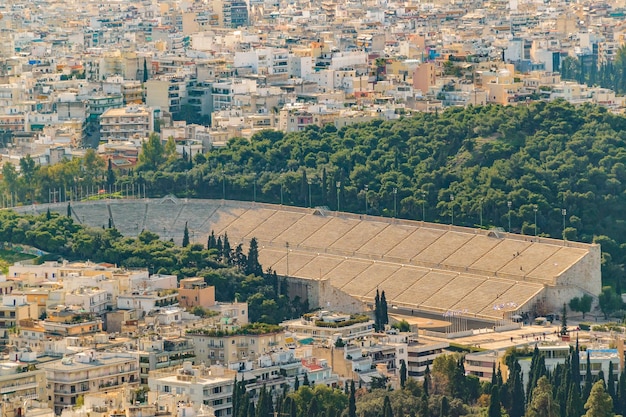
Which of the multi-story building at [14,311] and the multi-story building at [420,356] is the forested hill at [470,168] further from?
the multi-story building at [14,311]

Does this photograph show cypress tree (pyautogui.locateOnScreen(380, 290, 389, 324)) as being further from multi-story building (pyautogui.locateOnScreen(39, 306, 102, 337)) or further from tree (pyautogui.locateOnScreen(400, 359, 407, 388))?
tree (pyautogui.locateOnScreen(400, 359, 407, 388))

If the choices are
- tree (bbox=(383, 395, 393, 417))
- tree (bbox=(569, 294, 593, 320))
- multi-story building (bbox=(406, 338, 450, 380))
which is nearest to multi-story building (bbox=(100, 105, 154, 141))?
tree (bbox=(569, 294, 593, 320))

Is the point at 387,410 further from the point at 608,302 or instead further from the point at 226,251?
the point at 226,251

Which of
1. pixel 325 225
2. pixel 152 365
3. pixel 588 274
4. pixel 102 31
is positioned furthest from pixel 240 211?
pixel 102 31

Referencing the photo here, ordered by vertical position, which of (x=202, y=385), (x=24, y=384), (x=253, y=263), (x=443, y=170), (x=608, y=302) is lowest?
(x=608, y=302)

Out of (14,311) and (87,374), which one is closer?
(87,374)

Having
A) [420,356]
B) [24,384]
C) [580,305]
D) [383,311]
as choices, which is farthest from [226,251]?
[24,384]
